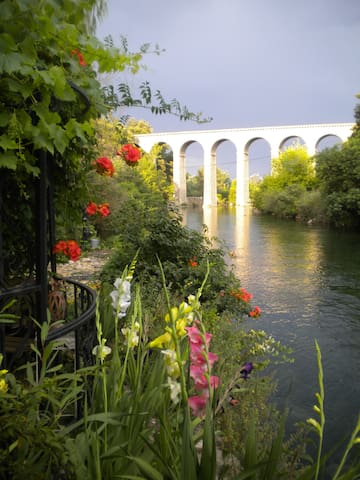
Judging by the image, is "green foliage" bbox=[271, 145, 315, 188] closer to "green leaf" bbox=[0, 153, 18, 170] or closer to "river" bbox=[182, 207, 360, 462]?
"river" bbox=[182, 207, 360, 462]

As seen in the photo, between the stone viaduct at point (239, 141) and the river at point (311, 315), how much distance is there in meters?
33.5

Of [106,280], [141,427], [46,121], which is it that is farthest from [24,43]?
[106,280]

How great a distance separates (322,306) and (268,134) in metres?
42.5

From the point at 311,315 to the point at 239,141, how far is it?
140ft

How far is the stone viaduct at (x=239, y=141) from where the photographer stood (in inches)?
1721

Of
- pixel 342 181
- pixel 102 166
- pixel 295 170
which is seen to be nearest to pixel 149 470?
pixel 102 166

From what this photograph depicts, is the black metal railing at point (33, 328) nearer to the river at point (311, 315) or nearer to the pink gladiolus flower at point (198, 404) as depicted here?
the pink gladiolus flower at point (198, 404)

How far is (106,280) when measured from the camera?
450 centimetres

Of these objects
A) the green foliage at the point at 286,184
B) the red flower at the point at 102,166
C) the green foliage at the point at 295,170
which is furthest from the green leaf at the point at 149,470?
the green foliage at the point at 295,170

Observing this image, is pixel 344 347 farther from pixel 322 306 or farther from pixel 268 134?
pixel 268 134

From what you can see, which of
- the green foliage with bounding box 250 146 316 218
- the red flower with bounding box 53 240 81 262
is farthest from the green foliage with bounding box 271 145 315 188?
the red flower with bounding box 53 240 81 262

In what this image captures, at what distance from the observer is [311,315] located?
5.88 meters

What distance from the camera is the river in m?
3.53

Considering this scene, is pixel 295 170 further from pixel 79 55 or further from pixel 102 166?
pixel 79 55
